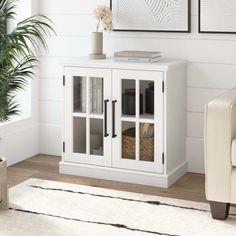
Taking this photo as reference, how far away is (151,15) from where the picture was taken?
169 inches

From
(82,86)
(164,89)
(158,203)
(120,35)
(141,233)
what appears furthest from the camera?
(120,35)

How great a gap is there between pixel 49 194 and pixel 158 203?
72 centimetres

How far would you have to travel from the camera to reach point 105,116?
4.09 m

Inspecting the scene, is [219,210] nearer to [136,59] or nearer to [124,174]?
[124,174]

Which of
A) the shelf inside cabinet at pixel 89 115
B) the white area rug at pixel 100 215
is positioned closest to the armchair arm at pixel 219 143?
the white area rug at pixel 100 215

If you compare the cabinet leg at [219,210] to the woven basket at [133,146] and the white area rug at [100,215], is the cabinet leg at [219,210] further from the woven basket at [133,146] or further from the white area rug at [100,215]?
the woven basket at [133,146]

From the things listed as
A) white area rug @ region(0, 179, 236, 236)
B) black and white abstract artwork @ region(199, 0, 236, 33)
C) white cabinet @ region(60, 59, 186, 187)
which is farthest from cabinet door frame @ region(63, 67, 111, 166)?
black and white abstract artwork @ region(199, 0, 236, 33)

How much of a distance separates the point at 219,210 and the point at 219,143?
402 mm

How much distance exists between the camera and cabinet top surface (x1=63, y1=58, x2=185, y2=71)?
3.89m

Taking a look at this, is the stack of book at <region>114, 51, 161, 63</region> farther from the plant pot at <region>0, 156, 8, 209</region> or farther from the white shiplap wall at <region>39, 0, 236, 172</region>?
the plant pot at <region>0, 156, 8, 209</region>

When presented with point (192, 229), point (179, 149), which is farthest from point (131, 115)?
point (192, 229)

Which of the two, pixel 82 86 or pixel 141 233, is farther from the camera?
pixel 82 86

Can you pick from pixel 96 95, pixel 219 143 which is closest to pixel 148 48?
pixel 96 95

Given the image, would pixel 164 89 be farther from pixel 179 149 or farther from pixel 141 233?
pixel 141 233
